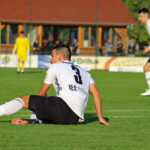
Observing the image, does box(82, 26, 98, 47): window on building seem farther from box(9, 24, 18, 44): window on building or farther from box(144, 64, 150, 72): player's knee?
box(144, 64, 150, 72): player's knee

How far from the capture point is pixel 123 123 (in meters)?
9.27

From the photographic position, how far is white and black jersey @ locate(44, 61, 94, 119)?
8266mm

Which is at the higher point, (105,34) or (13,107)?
(13,107)

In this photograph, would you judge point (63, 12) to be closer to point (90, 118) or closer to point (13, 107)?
point (90, 118)

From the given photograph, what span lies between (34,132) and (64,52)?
144 cm

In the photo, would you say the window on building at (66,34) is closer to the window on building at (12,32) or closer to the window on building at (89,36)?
the window on building at (89,36)

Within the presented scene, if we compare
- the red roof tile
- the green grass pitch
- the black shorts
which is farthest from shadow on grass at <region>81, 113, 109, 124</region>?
the red roof tile

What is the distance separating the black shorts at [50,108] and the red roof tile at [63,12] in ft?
115

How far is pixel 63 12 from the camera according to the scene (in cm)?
4481

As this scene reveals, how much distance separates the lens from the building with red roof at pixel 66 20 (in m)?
44.1

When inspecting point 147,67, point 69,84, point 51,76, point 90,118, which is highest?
point 51,76

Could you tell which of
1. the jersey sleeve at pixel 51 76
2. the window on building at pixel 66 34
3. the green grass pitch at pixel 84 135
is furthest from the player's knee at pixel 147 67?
the window on building at pixel 66 34

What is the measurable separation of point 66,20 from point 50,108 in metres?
36.2

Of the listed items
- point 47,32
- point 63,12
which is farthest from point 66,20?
point 47,32
